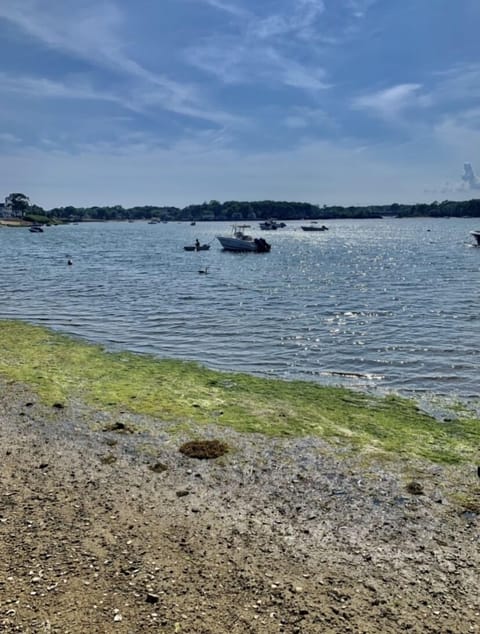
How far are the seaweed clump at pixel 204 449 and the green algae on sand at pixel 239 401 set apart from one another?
1.00 meters

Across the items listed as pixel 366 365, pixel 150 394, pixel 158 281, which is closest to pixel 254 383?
pixel 150 394

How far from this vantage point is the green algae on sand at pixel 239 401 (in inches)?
374

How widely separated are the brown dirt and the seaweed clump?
152 millimetres

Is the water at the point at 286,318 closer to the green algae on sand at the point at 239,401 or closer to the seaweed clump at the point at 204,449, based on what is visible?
the green algae on sand at the point at 239,401

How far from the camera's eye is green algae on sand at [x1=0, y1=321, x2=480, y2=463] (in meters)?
9.49

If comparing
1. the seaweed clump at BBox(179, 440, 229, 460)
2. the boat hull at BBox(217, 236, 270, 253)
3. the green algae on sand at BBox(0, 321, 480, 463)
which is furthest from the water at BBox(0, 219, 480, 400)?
the boat hull at BBox(217, 236, 270, 253)

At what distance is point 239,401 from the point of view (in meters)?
11.5

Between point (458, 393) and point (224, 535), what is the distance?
8.48 m

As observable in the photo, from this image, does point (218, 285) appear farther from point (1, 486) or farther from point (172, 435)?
point (1, 486)

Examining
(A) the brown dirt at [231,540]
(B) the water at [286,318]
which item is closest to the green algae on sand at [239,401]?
(A) the brown dirt at [231,540]

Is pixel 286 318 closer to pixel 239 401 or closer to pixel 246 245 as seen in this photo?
pixel 239 401

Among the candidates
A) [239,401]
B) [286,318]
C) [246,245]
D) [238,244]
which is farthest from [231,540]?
[238,244]

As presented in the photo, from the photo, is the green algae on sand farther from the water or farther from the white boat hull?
the white boat hull

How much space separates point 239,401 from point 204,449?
2988 mm
